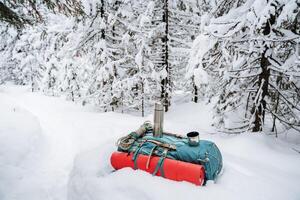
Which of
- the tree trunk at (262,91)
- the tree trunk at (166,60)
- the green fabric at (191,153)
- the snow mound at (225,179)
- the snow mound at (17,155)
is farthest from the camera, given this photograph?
the tree trunk at (166,60)

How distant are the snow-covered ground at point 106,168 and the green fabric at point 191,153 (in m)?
0.26

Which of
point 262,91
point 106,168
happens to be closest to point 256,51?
point 262,91

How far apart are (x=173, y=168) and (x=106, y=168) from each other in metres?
1.79

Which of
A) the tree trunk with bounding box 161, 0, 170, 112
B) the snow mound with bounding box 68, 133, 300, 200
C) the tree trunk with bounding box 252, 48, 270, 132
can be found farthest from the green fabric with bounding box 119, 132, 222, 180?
the tree trunk with bounding box 161, 0, 170, 112

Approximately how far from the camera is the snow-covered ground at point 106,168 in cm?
411

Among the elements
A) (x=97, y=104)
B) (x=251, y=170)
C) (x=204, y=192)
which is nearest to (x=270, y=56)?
(x=251, y=170)

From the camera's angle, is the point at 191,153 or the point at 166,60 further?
A: the point at 166,60

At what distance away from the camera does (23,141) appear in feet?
25.8

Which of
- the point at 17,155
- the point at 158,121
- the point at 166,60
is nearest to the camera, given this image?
the point at 158,121

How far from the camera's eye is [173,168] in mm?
4285

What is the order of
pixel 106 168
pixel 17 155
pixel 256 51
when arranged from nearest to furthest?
1. pixel 106 168
2. pixel 256 51
3. pixel 17 155

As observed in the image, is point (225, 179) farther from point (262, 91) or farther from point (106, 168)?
point (262, 91)

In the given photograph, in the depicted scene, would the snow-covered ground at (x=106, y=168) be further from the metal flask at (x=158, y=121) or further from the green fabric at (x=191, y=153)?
the metal flask at (x=158, y=121)

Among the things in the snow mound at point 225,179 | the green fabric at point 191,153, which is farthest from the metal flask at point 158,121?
the snow mound at point 225,179
